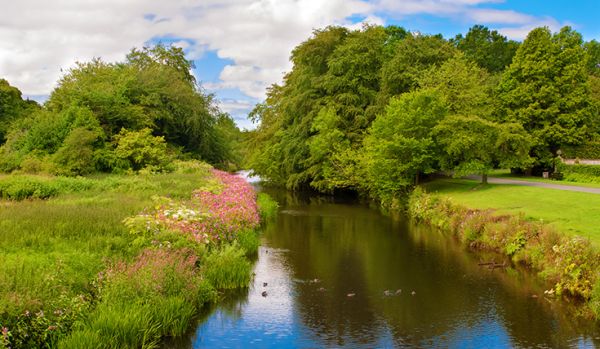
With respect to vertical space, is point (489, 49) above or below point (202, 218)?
above

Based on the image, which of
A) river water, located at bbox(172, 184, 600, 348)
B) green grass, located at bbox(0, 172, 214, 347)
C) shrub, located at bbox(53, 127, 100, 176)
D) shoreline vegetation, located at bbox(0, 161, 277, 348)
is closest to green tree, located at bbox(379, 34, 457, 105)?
river water, located at bbox(172, 184, 600, 348)

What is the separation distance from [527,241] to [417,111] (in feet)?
56.3

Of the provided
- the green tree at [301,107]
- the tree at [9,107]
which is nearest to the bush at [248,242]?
the green tree at [301,107]

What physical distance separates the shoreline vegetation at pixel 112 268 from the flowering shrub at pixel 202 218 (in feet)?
0.14

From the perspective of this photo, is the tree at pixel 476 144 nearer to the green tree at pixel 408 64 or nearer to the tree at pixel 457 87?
the tree at pixel 457 87

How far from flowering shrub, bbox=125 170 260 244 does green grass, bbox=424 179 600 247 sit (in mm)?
12533

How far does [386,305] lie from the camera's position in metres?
14.6

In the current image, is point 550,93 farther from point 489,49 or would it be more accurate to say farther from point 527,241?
point 489,49

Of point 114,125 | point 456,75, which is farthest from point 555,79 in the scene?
point 114,125

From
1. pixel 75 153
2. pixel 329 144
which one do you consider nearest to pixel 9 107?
pixel 75 153

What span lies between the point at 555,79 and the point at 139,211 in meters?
38.0

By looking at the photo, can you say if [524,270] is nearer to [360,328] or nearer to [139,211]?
[360,328]

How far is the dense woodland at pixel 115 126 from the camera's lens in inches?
1310

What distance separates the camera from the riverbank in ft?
49.0
